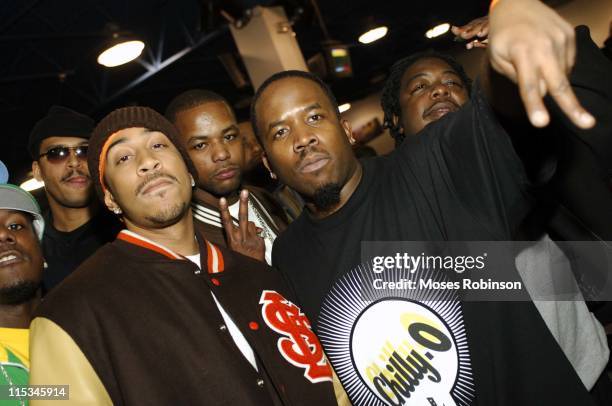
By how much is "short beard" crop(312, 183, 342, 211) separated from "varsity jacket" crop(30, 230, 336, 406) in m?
0.47

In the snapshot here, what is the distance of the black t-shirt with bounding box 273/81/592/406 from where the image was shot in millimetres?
1557

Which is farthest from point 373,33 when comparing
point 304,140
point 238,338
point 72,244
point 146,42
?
point 238,338

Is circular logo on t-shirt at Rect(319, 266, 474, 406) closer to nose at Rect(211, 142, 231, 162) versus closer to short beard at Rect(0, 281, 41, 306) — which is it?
nose at Rect(211, 142, 231, 162)

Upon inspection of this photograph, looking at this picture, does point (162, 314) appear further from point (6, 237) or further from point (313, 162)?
point (6, 237)

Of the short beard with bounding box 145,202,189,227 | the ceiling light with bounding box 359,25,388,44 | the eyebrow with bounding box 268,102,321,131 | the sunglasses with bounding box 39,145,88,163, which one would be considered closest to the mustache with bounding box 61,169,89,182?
the sunglasses with bounding box 39,145,88,163

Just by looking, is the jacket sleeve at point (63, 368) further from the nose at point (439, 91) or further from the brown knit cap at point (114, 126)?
the nose at point (439, 91)

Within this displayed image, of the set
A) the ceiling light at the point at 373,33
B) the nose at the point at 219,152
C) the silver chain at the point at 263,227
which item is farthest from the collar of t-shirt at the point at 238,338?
the ceiling light at the point at 373,33

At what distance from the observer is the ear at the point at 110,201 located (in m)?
2.23

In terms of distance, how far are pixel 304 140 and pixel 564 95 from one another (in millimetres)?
1279

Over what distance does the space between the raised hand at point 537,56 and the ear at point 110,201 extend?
1.69 meters

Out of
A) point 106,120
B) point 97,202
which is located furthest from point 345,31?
point 106,120

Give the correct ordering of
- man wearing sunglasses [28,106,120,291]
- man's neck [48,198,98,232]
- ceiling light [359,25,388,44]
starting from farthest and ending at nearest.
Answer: ceiling light [359,25,388,44] → man's neck [48,198,98,232] → man wearing sunglasses [28,106,120,291]

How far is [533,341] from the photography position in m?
1.67

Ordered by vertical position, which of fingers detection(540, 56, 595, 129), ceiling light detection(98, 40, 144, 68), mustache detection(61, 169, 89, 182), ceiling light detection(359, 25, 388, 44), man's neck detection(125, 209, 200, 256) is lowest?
fingers detection(540, 56, 595, 129)
